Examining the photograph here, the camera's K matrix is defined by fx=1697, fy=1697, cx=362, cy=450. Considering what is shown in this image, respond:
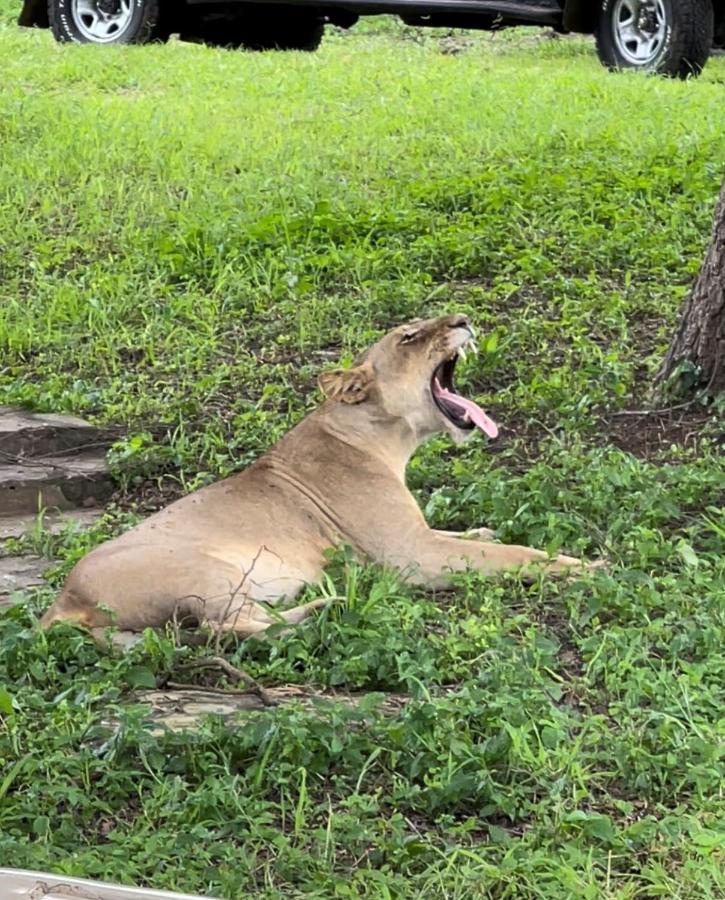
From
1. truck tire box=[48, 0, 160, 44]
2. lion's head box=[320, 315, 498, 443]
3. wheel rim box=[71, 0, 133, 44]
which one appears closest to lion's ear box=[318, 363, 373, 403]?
lion's head box=[320, 315, 498, 443]

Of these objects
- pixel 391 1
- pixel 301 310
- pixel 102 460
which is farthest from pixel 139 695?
pixel 391 1

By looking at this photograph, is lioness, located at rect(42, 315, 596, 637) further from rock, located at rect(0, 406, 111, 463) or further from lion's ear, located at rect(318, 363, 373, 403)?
rock, located at rect(0, 406, 111, 463)

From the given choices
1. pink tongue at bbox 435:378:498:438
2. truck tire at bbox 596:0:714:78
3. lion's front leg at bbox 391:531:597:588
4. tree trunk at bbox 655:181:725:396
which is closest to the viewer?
lion's front leg at bbox 391:531:597:588

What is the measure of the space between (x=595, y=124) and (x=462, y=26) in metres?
3.86

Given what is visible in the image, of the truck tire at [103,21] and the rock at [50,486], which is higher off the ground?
the truck tire at [103,21]

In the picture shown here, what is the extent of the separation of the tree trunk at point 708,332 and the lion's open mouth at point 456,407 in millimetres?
1263

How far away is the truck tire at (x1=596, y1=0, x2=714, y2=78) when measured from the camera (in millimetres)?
12398

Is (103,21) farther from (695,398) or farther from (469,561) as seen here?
(469,561)

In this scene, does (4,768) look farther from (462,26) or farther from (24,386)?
(462,26)

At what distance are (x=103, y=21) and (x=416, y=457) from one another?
9022 mm

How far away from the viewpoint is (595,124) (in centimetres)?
1067

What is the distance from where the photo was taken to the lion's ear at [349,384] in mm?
5977

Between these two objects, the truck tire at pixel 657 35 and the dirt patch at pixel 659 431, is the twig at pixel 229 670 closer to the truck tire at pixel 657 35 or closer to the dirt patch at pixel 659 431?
the dirt patch at pixel 659 431

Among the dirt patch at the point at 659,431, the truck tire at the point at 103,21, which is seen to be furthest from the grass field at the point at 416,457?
the truck tire at the point at 103,21
